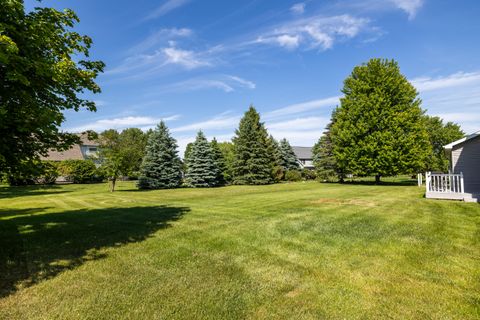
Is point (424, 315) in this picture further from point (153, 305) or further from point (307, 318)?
point (153, 305)

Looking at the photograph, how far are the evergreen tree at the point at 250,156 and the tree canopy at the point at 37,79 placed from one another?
98.3 feet

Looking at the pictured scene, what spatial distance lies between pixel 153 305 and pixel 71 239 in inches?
198

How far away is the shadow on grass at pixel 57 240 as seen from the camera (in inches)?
201

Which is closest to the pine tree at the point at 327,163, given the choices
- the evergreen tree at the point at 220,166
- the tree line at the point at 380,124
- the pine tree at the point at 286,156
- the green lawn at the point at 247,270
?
the tree line at the point at 380,124

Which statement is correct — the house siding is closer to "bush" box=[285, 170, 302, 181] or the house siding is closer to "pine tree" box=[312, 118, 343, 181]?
"pine tree" box=[312, 118, 343, 181]

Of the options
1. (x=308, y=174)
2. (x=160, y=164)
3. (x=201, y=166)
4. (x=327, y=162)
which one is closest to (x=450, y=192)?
(x=327, y=162)

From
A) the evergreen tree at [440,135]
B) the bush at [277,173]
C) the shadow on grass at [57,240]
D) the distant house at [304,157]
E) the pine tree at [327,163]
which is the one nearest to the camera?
the shadow on grass at [57,240]

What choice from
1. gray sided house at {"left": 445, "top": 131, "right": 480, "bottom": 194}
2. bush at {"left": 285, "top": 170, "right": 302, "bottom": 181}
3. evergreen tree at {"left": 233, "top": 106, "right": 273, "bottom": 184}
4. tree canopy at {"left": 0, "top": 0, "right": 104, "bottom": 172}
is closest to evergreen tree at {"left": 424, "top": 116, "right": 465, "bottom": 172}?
bush at {"left": 285, "top": 170, "right": 302, "bottom": 181}

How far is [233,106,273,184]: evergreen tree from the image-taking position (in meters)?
37.2

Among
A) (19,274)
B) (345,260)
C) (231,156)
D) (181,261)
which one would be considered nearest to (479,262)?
(345,260)

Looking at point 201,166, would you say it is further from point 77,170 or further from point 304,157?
point 304,157

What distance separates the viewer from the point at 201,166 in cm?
3412

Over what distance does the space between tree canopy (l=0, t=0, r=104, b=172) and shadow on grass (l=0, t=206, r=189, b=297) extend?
209 centimetres

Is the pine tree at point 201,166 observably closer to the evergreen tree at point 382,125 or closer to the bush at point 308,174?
the evergreen tree at point 382,125
